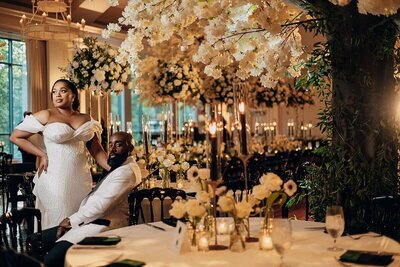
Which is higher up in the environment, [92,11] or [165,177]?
[92,11]

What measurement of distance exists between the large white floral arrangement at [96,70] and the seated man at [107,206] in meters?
2.35

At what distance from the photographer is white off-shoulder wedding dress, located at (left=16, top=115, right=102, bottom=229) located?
4.83 meters

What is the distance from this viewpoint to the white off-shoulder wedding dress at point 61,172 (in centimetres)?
483

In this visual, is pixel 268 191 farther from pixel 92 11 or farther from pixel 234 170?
pixel 92 11

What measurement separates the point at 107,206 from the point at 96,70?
2.70 m

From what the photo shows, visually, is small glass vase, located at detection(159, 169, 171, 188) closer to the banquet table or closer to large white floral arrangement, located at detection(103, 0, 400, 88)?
large white floral arrangement, located at detection(103, 0, 400, 88)

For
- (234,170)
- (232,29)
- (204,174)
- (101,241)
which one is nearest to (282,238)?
(204,174)

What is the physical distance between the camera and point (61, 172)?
488cm

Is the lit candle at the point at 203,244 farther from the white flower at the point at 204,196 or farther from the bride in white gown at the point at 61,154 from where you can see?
the bride in white gown at the point at 61,154

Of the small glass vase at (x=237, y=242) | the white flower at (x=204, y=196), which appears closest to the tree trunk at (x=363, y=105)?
the small glass vase at (x=237, y=242)

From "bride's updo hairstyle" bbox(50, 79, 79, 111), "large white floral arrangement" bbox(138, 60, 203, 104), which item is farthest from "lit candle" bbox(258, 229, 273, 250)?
"large white floral arrangement" bbox(138, 60, 203, 104)

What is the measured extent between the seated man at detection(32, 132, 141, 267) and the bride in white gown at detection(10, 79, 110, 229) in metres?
0.61

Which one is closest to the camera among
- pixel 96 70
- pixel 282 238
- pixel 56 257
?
pixel 282 238

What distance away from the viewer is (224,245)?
9.84 feet
